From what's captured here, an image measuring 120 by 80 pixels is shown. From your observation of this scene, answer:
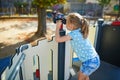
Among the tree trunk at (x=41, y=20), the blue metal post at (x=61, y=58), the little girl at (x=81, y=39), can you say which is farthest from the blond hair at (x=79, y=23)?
the tree trunk at (x=41, y=20)

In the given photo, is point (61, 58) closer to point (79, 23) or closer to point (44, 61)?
point (44, 61)

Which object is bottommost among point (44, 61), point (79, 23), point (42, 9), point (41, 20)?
point (44, 61)

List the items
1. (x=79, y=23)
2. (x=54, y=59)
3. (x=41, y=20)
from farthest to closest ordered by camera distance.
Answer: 1. (x=41, y=20)
2. (x=54, y=59)
3. (x=79, y=23)

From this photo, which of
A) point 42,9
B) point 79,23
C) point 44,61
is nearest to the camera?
point 79,23

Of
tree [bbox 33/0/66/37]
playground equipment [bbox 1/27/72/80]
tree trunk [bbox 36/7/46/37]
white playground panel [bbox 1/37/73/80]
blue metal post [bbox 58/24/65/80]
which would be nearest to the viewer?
white playground panel [bbox 1/37/73/80]

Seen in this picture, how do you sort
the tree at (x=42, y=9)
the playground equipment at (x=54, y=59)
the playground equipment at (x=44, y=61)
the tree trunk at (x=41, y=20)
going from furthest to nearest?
the tree trunk at (x=41, y=20) → the tree at (x=42, y=9) → the playground equipment at (x=44, y=61) → the playground equipment at (x=54, y=59)

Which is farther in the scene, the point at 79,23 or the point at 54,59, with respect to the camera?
the point at 54,59

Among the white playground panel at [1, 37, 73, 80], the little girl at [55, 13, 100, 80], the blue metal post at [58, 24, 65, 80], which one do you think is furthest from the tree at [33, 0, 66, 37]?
the little girl at [55, 13, 100, 80]

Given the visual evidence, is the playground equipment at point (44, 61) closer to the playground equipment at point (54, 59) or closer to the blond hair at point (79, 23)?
the playground equipment at point (54, 59)

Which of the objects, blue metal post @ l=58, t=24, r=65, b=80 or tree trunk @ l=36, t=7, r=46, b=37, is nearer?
blue metal post @ l=58, t=24, r=65, b=80

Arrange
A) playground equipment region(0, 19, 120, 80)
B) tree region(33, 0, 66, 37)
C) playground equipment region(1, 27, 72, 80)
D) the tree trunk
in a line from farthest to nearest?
the tree trunk < tree region(33, 0, 66, 37) < playground equipment region(1, 27, 72, 80) < playground equipment region(0, 19, 120, 80)

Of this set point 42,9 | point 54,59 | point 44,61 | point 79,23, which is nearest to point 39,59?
point 44,61

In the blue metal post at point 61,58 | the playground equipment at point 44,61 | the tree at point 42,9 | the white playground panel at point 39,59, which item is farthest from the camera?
the tree at point 42,9

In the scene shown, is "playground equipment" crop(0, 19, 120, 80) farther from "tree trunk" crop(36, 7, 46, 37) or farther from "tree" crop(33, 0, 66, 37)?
"tree trunk" crop(36, 7, 46, 37)
